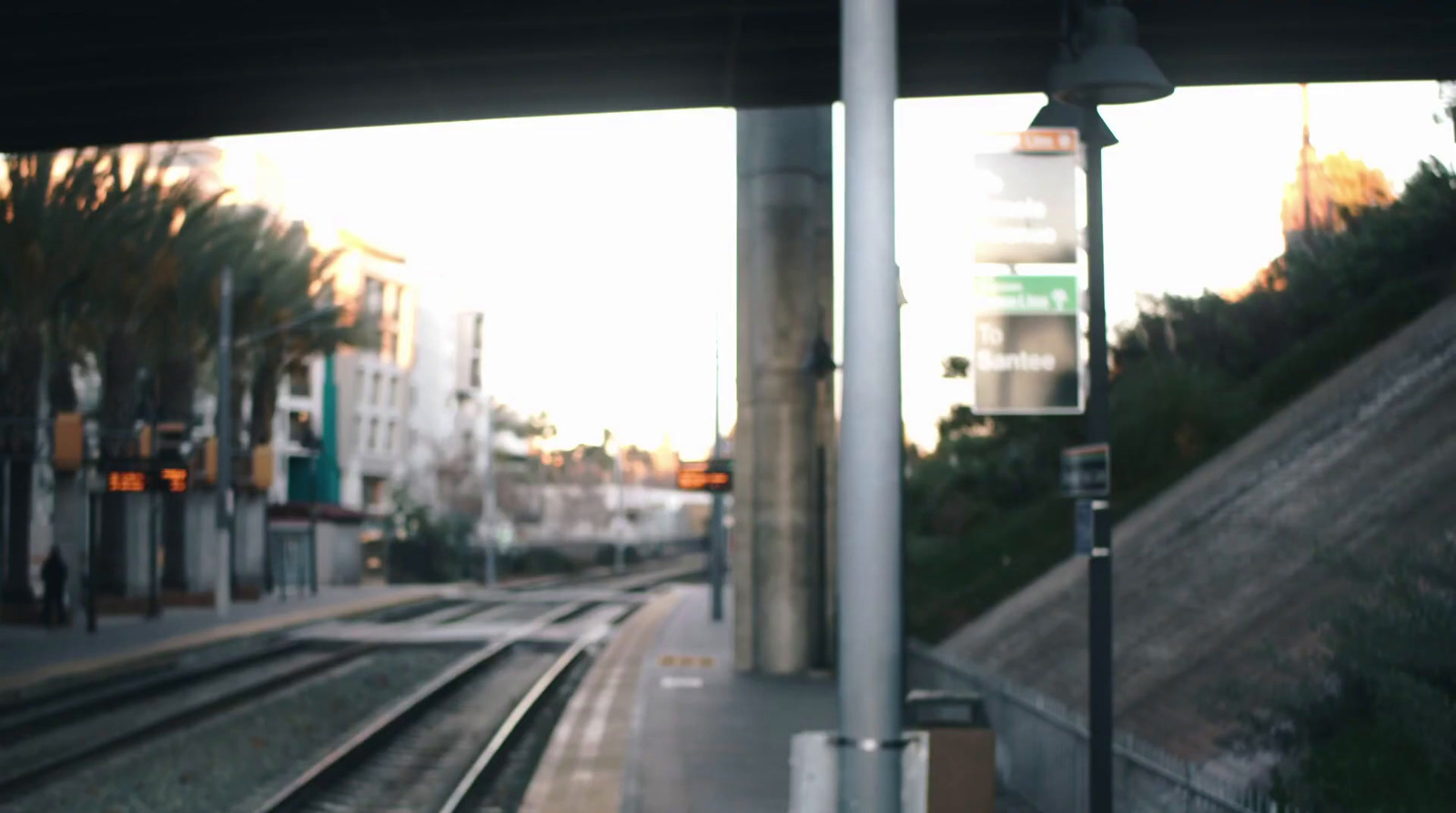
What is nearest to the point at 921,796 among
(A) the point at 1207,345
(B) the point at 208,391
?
(A) the point at 1207,345

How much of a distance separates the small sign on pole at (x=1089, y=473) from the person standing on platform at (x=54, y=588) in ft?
120

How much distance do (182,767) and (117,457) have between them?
24500 mm

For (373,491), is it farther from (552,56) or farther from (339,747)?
(552,56)

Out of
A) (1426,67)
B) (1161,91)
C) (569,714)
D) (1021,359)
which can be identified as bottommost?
(569,714)

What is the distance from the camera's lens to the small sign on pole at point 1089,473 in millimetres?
11438

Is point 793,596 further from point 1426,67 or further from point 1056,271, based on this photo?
point 1056,271

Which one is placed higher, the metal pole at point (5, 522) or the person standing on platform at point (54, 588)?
the metal pole at point (5, 522)

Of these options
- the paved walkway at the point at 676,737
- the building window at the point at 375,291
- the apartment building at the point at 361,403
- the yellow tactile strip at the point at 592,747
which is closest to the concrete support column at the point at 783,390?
the paved walkway at the point at 676,737

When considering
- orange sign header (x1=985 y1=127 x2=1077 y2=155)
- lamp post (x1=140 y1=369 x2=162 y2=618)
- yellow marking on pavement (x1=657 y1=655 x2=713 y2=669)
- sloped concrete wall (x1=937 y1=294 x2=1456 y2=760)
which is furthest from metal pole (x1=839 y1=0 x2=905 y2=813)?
lamp post (x1=140 y1=369 x2=162 y2=618)

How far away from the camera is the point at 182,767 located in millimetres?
18781

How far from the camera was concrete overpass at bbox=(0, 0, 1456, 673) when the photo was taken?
17000 millimetres

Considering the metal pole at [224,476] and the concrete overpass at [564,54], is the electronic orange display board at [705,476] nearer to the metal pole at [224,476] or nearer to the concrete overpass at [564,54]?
the metal pole at [224,476]

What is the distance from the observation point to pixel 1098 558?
11625 millimetres

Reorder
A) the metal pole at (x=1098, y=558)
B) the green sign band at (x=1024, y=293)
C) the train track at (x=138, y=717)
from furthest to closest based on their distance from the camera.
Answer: the train track at (x=138, y=717) < the metal pole at (x=1098, y=558) < the green sign band at (x=1024, y=293)
